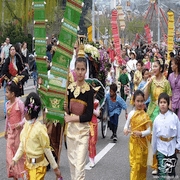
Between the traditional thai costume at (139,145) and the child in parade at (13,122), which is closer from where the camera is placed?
the traditional thai costume at (139,145)

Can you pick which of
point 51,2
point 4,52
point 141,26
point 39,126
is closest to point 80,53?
point 39,126

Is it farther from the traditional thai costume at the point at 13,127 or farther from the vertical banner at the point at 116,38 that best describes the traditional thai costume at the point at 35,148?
the vertical banner at the point at 116,38

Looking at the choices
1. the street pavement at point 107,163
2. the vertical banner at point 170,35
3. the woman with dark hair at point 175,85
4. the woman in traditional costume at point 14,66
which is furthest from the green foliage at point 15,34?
the woman with dark hair at point 175,85

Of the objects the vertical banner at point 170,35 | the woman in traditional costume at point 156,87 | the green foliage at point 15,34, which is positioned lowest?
the woman in traditional costume at point 156,87

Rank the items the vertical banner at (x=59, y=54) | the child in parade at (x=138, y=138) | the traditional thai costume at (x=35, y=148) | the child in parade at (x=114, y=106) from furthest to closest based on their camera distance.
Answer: the child in parade at (x=114, y=106) → the child in parade at (x=138, y=138) → the vertical banner at (x=59, y=54) → the traditional thai costume at (x=35, y=148)

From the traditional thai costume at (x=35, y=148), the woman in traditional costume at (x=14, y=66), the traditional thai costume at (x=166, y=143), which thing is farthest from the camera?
the woman in traditional costume at (x=14, y=66)

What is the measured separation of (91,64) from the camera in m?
9.80

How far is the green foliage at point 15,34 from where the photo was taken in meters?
32.1

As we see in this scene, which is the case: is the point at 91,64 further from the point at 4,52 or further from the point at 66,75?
the point at 4,52

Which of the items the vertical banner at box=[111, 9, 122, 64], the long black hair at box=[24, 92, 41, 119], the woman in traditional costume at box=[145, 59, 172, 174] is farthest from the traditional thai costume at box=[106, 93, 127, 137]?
the vertical banner at box=[111, 9, 122, 64]

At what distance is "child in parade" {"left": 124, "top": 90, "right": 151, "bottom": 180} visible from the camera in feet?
22.6

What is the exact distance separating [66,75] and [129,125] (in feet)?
4.66

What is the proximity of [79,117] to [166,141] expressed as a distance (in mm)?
1320

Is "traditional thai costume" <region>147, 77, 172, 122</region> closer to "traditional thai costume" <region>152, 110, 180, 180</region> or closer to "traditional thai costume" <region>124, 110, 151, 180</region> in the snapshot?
"traditional thai costume" <region>124, 110, 151, 180</region>
